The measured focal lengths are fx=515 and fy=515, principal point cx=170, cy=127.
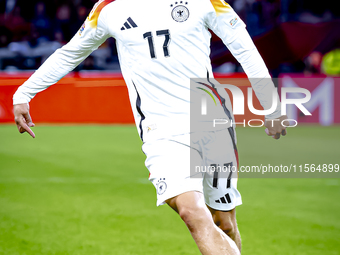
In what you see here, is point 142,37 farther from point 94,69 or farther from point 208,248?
point 94,69

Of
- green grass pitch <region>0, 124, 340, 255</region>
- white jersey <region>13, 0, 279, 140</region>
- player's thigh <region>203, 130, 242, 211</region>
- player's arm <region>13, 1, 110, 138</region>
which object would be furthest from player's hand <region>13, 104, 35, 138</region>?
green grass pitch <region>0, 124, 340, 255</region>

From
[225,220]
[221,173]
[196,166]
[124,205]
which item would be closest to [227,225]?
[225,220]

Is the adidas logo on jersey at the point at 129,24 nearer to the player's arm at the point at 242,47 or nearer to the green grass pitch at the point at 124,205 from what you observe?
the player's arm at the point at 242,47

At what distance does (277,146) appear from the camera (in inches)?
418

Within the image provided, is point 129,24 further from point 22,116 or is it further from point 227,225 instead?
point 227,225

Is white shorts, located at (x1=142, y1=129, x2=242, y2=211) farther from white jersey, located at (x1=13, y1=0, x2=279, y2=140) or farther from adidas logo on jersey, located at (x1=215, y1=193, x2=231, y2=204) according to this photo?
white jersey, located at (x1=13, y1=0, x2=279, y2=140)

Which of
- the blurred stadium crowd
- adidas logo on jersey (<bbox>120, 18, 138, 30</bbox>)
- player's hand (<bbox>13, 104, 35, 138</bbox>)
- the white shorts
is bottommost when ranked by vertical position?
the blurred stadium crowd

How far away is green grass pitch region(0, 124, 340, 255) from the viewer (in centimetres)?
464

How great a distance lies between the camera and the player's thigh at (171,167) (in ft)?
9.57

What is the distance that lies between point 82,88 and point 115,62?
351 centimetres

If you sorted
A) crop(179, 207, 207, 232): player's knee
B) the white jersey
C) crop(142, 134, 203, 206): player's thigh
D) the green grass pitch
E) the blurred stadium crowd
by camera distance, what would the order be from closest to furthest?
crop(179, 207, 207, 232): player's knee → crop(142, 134, 203, 206): player's thigh → the white jersey → the green grass pitch → the blurred stadium crowd

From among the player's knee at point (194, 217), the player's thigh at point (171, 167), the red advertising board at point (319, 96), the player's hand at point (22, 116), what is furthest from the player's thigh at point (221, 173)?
the red advertising board at point (319, 96)

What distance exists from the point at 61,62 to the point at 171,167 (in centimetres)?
110

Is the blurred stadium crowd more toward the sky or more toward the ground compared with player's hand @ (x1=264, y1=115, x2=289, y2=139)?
more toward the ground
